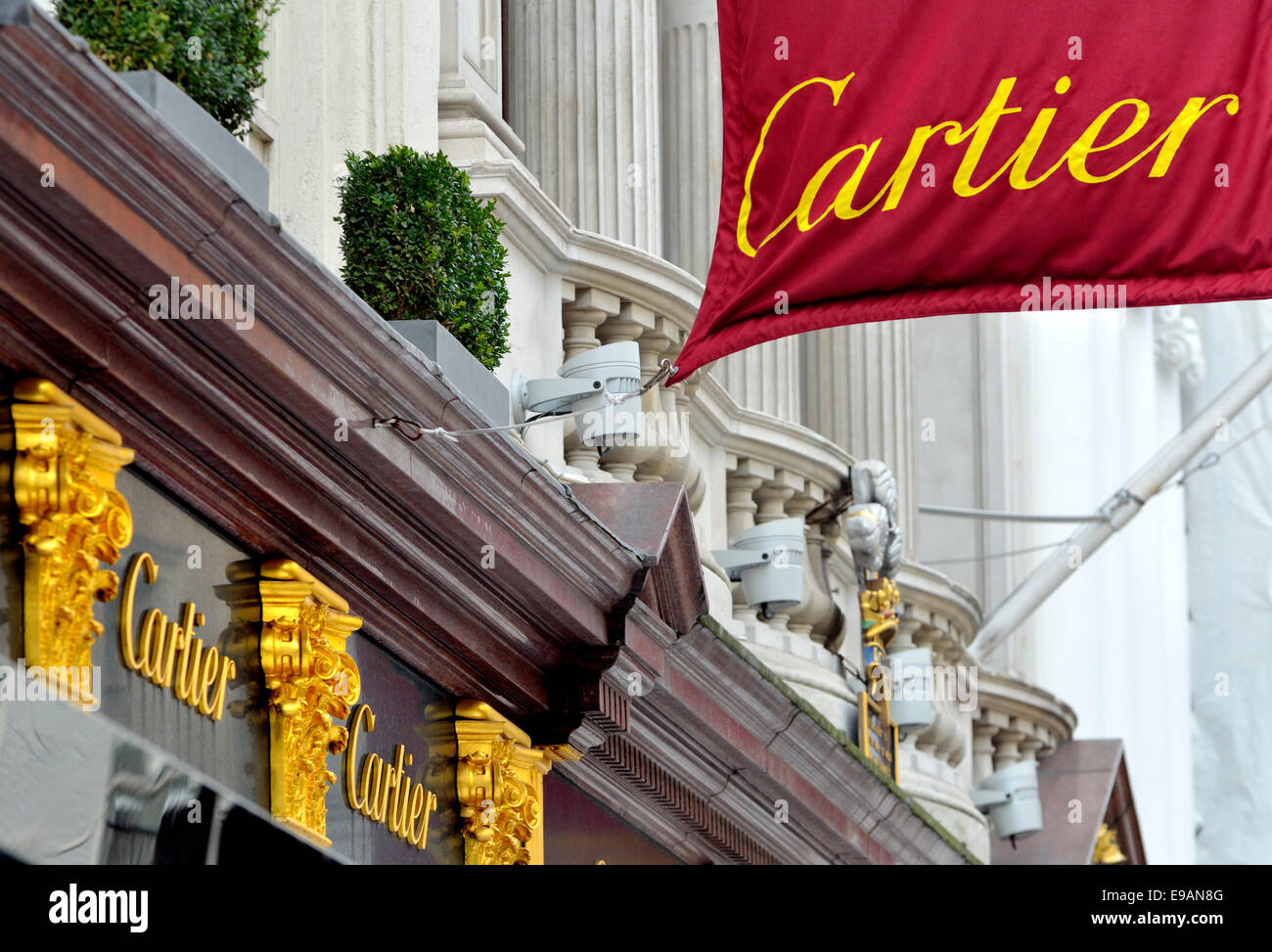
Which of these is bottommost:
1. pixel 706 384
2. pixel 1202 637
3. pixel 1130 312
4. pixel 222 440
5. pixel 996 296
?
pixel 222 440

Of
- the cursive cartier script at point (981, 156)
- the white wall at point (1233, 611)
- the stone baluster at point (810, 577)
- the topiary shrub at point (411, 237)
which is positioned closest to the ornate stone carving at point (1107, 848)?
the stone baluster at point (810, 577)

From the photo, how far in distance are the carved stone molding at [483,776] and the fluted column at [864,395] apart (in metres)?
9.07

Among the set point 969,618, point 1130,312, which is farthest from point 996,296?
point 1130,312

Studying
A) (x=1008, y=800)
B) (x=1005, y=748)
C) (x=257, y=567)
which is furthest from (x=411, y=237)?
(x=1005, y=748)

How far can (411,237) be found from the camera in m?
9.86

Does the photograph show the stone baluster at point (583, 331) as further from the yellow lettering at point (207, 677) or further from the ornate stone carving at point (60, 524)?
the ornate stone carving at point (60, 524)

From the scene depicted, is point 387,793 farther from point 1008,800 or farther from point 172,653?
point 1008,800

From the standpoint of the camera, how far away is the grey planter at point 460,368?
9.65 meters

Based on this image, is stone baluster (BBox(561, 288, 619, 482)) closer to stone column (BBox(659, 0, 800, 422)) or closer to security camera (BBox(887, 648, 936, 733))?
stone column (BBox(659, 0, 800, 422))

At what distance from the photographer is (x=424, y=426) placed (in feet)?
30.0

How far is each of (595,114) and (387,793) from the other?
5.90m

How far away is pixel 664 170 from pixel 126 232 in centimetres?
1044

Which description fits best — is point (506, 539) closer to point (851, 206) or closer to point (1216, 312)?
point (851, 206)

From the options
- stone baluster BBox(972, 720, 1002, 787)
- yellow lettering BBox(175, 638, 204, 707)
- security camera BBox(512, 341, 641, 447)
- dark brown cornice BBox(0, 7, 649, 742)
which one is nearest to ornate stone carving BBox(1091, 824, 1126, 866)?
stone baluster BBox(972, 720, 1002, 787)
